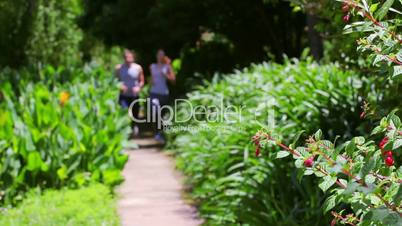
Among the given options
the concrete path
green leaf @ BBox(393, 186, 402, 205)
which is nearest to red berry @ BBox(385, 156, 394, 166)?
green leaf @ BBox(393, 186, 402, 205)

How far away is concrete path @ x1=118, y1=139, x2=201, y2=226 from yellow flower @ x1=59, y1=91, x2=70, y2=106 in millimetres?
1190

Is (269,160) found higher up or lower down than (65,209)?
higher up

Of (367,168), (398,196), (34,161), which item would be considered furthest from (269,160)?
(398,196)

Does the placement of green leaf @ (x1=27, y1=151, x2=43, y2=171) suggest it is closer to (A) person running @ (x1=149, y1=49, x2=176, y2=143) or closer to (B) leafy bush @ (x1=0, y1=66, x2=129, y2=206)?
(B) leafy bush @ (x1=0, y1=66, x2=129, y2=206)

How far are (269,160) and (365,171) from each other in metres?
4.09

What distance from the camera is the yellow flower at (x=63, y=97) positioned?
8.59 m

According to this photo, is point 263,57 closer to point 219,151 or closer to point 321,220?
point 219,151

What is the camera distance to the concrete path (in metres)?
6.71

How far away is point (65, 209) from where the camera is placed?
20.7ft

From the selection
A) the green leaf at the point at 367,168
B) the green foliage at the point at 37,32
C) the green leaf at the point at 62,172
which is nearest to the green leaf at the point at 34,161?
the green leaf at the point at 62,172

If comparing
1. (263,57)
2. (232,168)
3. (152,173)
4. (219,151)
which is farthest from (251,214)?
(263,57)

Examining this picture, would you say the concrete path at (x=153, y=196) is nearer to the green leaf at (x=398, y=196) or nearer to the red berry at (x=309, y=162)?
the red berry at (x=309, y=162)

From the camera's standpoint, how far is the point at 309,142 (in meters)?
2.57

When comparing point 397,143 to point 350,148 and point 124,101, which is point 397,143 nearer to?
point 350,148
